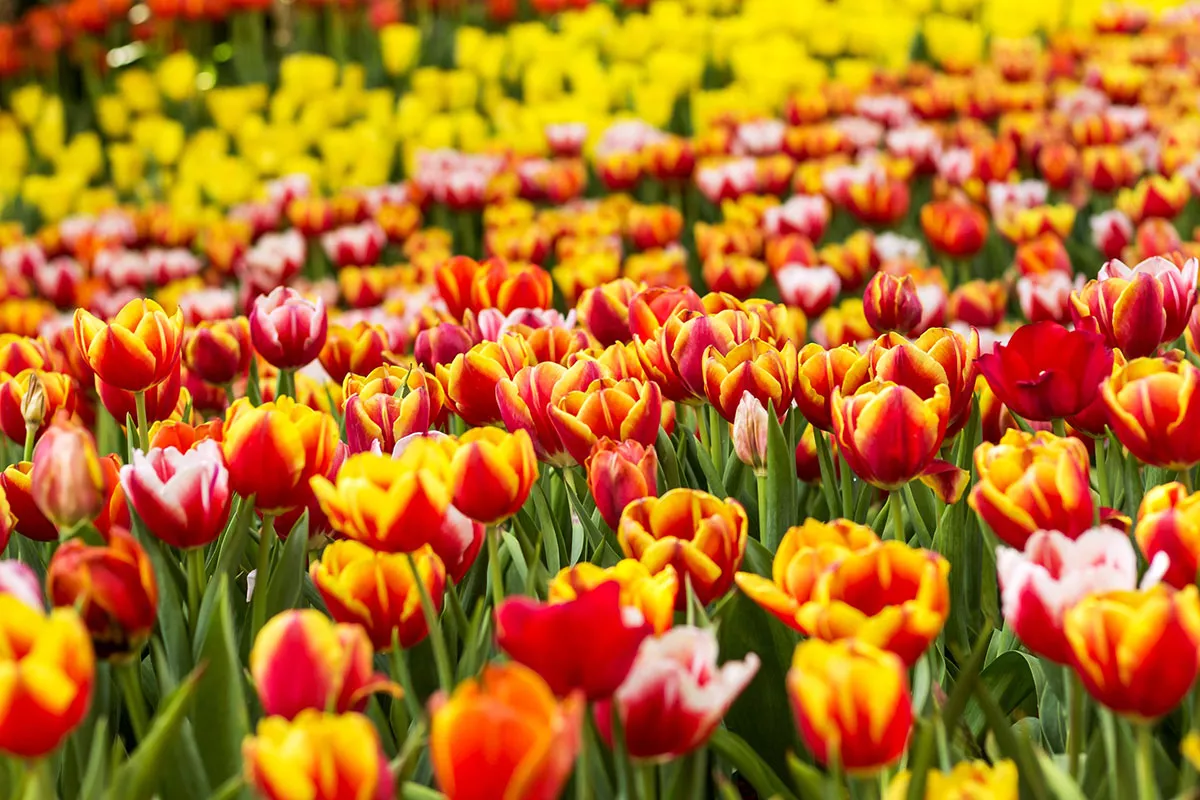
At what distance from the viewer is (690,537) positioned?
1419 mm

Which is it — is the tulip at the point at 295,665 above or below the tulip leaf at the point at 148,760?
above

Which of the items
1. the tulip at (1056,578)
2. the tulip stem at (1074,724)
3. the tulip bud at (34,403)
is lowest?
the tulip stem at (1074,724)

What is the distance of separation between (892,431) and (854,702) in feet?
1.67

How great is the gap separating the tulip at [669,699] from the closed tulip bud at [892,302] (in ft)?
4.02

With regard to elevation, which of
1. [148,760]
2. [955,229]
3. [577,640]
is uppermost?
[577,640]

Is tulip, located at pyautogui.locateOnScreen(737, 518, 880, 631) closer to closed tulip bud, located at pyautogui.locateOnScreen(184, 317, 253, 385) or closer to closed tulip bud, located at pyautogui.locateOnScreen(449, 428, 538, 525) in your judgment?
closed tulip bud, located at pyautogui.locateOnScreen(449, 428, 538, 525)

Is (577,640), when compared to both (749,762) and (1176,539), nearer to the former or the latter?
(749,762)

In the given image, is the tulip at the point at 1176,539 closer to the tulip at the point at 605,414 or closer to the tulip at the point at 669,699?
the tulip at the point at 669,699

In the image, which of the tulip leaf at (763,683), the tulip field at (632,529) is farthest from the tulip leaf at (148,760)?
the tulip leaf at (763,683)

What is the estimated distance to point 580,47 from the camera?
750cm

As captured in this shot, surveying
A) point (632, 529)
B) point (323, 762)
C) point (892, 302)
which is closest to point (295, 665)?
point (323, 762)

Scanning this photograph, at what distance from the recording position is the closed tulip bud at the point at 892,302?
2230 mm

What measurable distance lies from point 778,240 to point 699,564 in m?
2.26

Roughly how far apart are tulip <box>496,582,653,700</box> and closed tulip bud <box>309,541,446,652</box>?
324 millimetres
